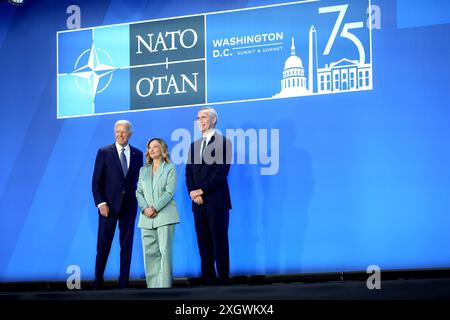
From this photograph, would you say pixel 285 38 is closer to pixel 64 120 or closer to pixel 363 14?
pixel 363 14

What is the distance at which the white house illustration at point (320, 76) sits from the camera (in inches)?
243

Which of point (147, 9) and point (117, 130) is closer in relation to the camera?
point (117, 130)

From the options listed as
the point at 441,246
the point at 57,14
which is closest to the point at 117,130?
the point at 57,14

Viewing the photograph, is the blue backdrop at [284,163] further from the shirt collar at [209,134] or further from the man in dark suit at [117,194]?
the shirt collar at [209,134]

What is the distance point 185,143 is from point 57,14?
183cm

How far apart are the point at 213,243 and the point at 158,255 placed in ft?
1.58

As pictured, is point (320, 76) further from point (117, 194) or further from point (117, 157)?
point (117, 194)

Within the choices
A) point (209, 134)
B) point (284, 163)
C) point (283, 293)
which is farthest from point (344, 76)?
point (283, 293)

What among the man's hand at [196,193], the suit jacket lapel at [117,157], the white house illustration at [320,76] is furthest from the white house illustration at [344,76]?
the suit jacket lapel at [117,157]

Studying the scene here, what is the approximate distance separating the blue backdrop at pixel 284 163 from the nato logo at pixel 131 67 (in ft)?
0.31

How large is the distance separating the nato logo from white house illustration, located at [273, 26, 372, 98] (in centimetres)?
78

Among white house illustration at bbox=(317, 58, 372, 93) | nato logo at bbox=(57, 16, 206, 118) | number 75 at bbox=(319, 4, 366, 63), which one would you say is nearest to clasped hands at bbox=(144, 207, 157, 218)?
nato logo at bbox=(57, 16, 206, 118)

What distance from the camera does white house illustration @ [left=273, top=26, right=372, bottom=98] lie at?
6.18m

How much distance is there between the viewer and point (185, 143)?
6.73 meters
